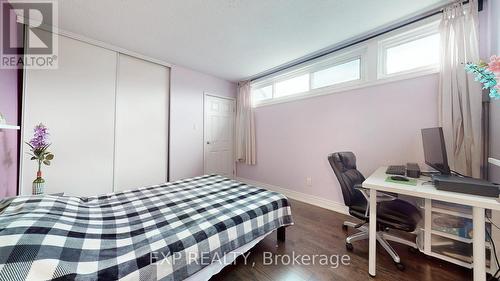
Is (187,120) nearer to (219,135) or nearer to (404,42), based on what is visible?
(219,135)

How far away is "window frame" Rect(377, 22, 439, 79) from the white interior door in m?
2.96

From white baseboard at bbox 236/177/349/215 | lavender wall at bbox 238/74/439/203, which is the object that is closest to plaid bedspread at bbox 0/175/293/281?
white baseboard at bbox 236/177/349/215

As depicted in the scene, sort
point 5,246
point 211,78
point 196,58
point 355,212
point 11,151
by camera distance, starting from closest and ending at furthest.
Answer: point 5,246 → point 355,212 → point 11,151 → point 196,58 → point 211,78

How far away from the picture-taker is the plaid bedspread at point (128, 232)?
754 millimetres

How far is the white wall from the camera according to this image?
331 cm

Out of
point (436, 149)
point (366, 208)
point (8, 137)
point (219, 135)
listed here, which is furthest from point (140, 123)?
point (436, 149)

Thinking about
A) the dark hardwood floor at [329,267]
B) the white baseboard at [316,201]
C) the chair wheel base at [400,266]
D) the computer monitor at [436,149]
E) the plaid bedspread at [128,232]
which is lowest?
the dark hardwood floor at [329,267]

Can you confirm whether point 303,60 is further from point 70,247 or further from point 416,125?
point 70,247

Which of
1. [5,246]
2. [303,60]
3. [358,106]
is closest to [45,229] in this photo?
[5,246]

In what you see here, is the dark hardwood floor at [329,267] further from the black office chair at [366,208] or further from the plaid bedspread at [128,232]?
the plaid bedspread at [128,232]

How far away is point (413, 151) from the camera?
205 cm

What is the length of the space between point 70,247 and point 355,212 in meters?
2.07

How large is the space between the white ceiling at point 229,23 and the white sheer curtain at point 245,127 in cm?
119

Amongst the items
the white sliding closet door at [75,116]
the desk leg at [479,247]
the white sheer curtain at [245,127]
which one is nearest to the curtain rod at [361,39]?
the white sheer curtain at [245,127]
